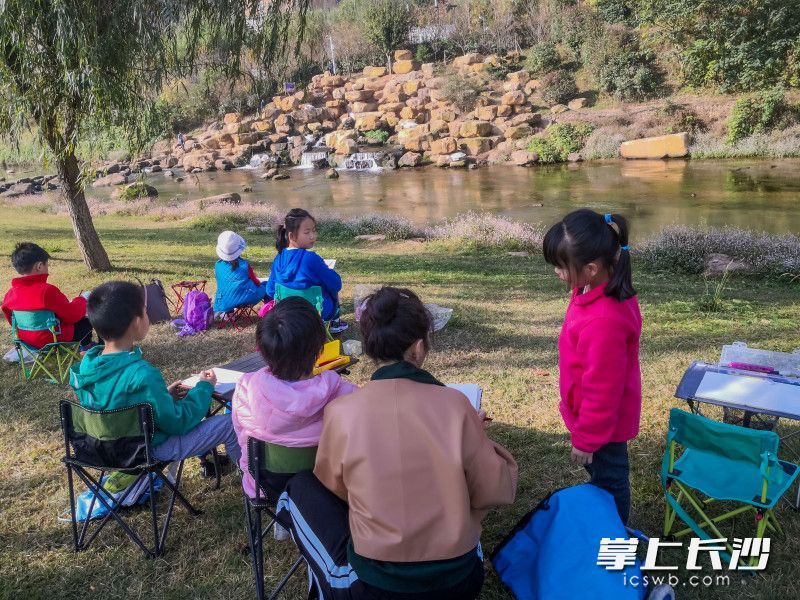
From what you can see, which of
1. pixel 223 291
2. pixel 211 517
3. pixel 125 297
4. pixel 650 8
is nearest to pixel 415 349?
pixel 125 297

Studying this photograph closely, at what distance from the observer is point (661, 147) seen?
23.8 meters

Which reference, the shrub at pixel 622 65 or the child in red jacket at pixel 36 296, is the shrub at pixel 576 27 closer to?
the shrub at pixel 622 65

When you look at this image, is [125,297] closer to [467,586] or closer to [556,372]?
[467,586]

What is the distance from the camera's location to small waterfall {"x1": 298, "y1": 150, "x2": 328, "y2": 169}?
1223 inches

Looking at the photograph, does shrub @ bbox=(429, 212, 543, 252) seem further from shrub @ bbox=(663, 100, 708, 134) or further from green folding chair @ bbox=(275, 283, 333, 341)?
shrub @ bbox=(663, 100, 708, 134)

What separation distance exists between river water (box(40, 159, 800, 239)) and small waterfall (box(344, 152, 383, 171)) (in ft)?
4.10

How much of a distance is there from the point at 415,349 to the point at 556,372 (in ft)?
9.79

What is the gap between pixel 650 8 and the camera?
27.0m

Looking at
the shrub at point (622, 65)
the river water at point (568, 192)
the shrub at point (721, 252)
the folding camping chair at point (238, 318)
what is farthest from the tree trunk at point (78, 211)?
the shrub at point (622, 65)

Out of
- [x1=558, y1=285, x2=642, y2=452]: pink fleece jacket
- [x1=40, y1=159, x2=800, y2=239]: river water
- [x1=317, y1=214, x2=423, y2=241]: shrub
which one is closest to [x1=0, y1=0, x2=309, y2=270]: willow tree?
[x1=558, y1=285, x2=642, y2=452]: pink fleece jacket

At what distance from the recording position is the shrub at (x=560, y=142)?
25.9 meters

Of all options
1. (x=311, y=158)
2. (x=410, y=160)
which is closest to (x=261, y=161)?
(x=311, y=158)

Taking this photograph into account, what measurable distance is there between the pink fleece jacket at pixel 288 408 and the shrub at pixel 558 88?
102 ft

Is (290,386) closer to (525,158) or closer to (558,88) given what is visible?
(525,158)
